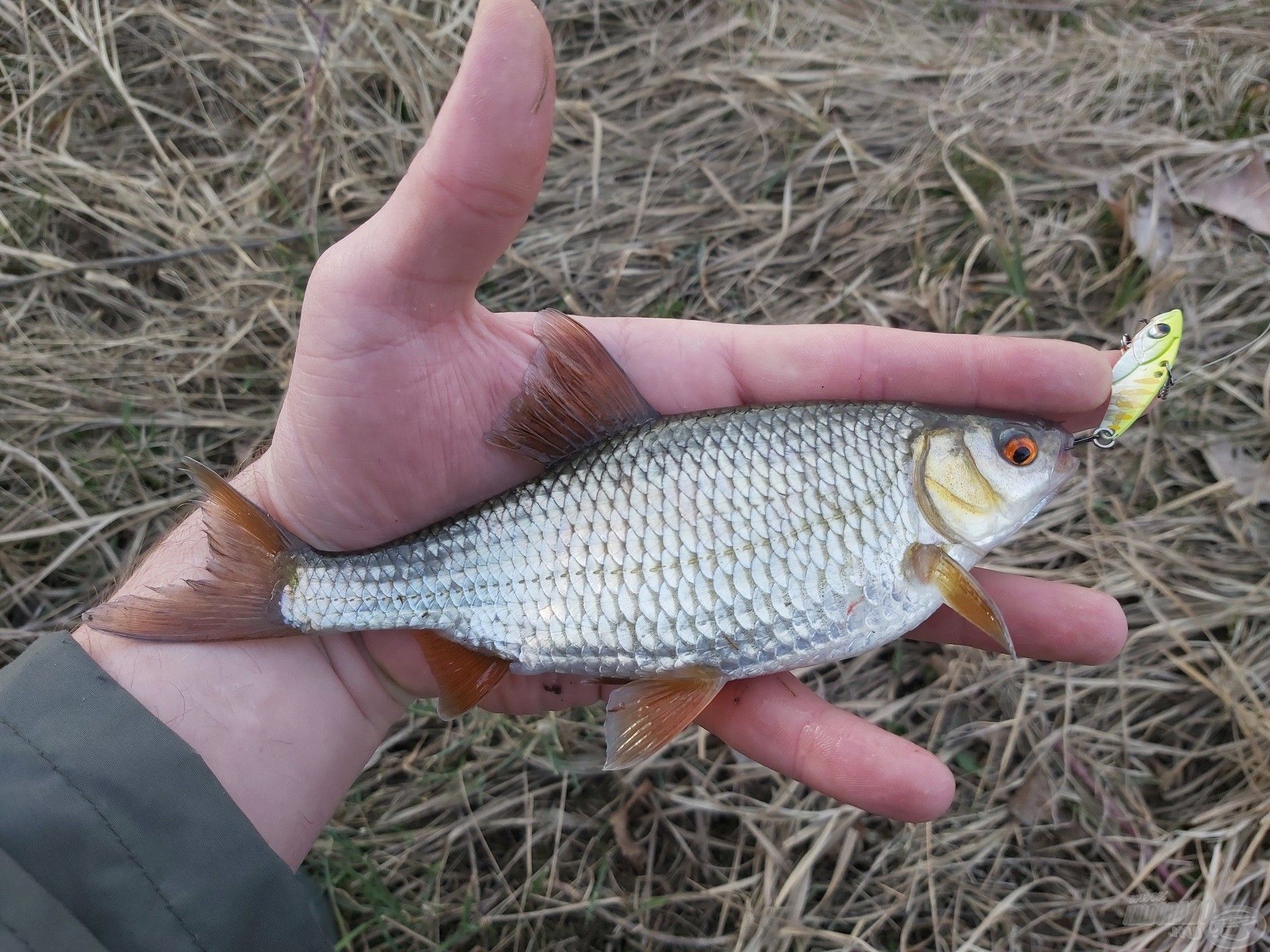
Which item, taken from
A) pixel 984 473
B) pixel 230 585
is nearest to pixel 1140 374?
pixel 984 473

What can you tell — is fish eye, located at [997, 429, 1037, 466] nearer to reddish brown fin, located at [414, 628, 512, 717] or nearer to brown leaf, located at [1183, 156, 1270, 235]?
reddish brown fin, located at [414, 628, 512, 717]

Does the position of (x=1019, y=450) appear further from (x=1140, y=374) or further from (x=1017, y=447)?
(x=1140, y=374)

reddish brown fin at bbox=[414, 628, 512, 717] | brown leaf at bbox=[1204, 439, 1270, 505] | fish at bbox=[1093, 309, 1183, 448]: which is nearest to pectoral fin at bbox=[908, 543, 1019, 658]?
fish at bbox=[1093, 309, 1183, 448]

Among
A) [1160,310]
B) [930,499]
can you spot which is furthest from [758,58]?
[930,499]

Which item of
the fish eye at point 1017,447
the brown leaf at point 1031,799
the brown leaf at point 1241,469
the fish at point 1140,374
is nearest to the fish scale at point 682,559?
the fish eye at point 1017,447

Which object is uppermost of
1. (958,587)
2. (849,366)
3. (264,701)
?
(264,701)

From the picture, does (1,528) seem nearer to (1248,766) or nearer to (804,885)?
(804,885)

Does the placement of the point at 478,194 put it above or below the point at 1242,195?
above
